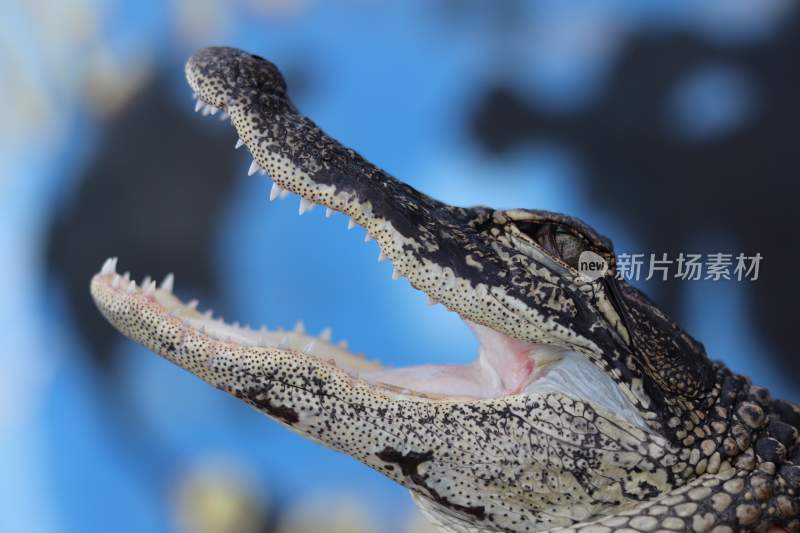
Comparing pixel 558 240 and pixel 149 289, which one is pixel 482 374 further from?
pixel 149 289

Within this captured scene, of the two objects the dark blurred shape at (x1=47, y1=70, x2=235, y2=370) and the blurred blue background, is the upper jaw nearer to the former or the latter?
the blurred blue background

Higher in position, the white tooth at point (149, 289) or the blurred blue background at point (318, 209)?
the blurred blue background at point (318, 209)

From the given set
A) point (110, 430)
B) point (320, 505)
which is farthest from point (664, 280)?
point (110, 430)

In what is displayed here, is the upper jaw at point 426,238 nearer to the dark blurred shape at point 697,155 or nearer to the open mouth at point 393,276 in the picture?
the open mouth at point 393,276

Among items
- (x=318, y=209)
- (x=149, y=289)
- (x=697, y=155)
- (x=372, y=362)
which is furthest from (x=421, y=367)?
(x=697, y=155)

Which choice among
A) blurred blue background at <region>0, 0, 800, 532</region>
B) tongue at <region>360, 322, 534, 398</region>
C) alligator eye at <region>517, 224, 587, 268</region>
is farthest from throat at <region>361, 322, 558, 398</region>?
blurred blue background at <region>0, 0, 800, 532</region>

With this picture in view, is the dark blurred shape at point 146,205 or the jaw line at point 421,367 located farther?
the dark blurred shape at point 146,205

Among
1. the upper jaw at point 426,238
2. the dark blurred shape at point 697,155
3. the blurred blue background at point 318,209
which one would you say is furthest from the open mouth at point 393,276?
the dark blurred shape at point 697,155

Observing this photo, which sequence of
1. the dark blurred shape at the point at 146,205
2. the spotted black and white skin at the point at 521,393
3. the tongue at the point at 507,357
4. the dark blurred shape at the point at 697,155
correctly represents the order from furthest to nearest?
the dark blurred shape at the point at 146,205 → the dark blurred shape at the point at 697,155 → the tongue at the point at 507,357 → the spotted black and white skin at the point at 521,393

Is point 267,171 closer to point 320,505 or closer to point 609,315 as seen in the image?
point 609,315
